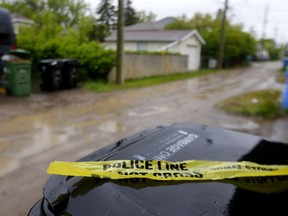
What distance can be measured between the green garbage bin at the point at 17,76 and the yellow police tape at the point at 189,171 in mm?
7770

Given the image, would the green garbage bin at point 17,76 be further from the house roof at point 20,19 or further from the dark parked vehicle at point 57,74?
the house roof at point 20,19

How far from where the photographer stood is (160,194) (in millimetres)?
1554

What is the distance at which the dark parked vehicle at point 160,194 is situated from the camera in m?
1.47

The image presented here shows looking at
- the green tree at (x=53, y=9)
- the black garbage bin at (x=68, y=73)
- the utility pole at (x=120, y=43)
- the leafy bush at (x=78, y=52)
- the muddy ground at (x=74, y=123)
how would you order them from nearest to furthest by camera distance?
the muddy ground at (x=74, y=123) < the black garbage bin at (x=68, y=73) < the utility pole at (x=120, y=43) < the leafy bush at (x=78, y=52) < the green tree at (x=53, y=9)

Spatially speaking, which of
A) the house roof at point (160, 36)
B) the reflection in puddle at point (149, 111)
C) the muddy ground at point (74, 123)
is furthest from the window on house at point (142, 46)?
the reflection in puddle at point (149, 111)

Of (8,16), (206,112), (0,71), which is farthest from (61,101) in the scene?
(206,112)

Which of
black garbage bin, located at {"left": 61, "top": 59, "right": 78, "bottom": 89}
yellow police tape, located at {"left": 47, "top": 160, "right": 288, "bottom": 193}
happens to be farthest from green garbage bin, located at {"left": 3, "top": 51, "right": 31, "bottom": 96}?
yellow police tape, located at {"left": 47, "top": 160, "right": 288, "bottom": 193}

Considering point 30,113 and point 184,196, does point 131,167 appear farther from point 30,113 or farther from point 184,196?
point 30,113

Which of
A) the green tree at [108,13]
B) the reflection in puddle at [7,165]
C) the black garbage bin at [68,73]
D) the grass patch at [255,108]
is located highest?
the green tree at [108,13]

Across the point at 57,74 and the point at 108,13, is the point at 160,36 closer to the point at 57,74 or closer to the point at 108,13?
the point at 108,13

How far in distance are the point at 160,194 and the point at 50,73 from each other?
363 inches

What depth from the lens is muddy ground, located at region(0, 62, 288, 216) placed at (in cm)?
378

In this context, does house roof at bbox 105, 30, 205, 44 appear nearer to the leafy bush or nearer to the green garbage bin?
the leafy bush

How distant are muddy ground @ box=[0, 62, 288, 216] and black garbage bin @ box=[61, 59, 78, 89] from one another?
456 millimetres
